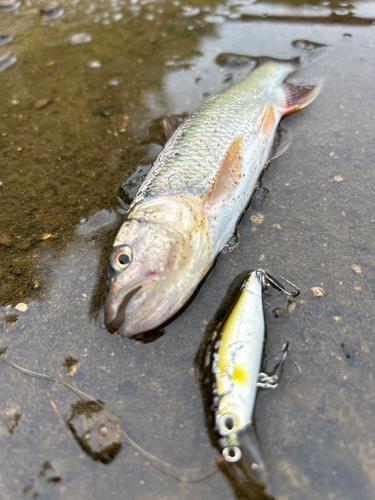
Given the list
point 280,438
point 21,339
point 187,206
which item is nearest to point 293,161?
point 187,206

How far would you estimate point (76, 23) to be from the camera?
500 centimetres

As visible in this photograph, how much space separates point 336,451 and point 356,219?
1.77 meters

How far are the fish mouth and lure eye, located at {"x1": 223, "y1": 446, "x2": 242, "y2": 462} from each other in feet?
3.24

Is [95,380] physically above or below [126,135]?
below

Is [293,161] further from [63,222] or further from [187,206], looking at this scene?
[63,222]

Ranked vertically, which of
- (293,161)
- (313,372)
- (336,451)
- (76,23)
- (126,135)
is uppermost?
(76,23)

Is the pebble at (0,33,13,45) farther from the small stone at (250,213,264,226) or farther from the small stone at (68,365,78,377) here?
the small stone at (68,365,78,377)

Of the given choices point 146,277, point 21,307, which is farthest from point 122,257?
point 21,307

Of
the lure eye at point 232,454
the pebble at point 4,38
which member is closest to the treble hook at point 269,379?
the lure eye at point 232,454

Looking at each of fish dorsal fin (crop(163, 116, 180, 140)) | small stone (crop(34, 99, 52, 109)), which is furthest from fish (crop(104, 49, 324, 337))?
small stone (crop(34, 99, 52, 109))

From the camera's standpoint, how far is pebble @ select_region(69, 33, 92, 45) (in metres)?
4.76

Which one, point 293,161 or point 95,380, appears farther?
point 293,161

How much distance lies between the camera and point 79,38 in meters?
4.79

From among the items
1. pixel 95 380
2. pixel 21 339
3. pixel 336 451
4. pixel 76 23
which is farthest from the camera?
pixel 76 23
